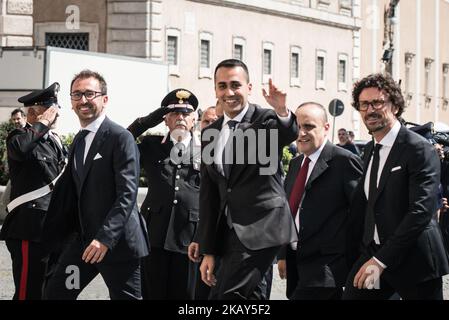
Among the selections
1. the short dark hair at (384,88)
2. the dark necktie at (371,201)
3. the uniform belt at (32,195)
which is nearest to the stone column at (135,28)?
the uniform belt at (32,195)

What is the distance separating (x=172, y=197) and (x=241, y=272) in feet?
9.23

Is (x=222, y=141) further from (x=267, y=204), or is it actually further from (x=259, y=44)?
(x=259, y=44)

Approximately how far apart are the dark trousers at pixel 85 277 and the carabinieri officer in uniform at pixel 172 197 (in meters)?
1.80

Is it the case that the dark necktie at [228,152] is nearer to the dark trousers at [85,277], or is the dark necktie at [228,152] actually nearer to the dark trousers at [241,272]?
the dark trousers at [241,272]

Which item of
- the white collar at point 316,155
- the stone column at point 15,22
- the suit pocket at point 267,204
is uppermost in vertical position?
the stone column at point 15,22

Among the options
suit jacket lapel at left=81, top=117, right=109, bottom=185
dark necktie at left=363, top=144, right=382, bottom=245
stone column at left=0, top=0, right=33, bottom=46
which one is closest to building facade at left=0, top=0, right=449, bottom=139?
stone column at left=0, top=0, right=33, bottom=46

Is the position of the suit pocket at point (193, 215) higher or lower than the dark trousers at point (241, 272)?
higher

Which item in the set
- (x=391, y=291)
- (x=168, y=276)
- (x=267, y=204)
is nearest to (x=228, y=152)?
(x=267, y=204)

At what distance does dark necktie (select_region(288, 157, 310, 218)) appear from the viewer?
889cm

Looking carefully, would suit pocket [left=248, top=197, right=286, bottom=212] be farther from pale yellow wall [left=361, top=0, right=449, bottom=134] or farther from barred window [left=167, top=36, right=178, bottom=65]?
pale yellow wall [left=361, top=0, right=449, bottom=134]

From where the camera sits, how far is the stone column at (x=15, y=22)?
34906 millimetres

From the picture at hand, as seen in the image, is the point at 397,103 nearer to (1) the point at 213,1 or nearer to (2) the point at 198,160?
(2) the point at 198,160

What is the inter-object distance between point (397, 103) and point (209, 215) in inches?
53.5
